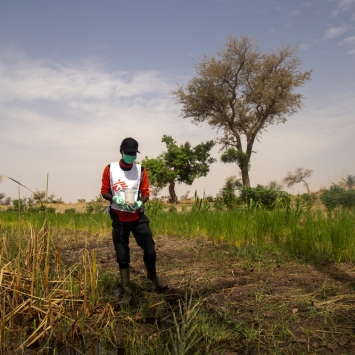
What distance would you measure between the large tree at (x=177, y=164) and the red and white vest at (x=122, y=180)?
1906 cm

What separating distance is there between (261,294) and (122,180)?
6.07ft

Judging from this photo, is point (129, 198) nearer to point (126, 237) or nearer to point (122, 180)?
point (122, 180)

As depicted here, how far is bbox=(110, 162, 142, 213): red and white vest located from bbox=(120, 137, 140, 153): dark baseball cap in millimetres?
203

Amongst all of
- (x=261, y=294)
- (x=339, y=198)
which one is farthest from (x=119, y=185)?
(x=339, y=198)

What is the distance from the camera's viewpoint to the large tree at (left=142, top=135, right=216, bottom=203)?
78.0 ft

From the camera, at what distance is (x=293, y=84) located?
87.9 ft

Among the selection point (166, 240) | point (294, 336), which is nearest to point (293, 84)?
point (166, 240)

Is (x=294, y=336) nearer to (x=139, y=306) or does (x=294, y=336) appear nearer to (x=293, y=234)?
(x=139, y=306)

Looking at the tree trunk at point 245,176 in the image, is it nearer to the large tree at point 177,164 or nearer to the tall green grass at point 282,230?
the large tree at point 177,164

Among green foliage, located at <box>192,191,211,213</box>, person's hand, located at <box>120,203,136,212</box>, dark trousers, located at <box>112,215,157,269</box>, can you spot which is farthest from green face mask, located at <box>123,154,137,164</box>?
green foliage, located at <box>192,191,211,213</box>

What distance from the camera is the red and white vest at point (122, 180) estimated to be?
14.2 ft

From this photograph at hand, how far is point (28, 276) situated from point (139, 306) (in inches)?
43.3

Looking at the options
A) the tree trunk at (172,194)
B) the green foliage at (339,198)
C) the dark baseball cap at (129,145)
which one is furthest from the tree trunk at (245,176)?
the dark baseball cap at (129,145)

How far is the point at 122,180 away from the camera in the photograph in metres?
4.34
